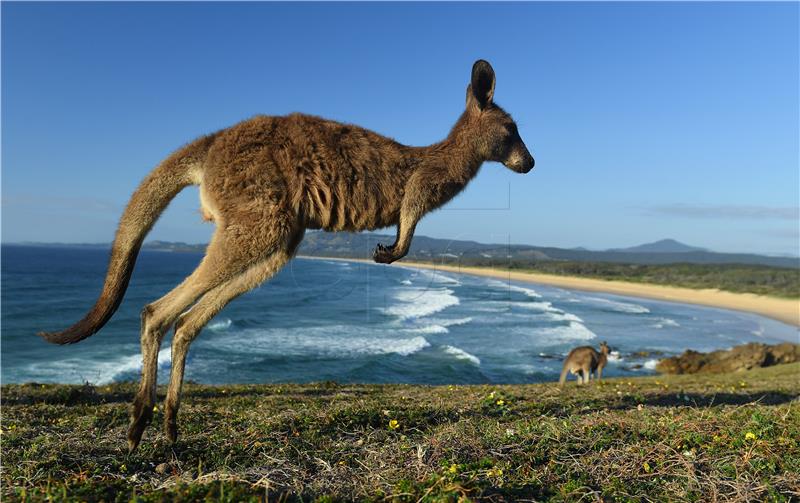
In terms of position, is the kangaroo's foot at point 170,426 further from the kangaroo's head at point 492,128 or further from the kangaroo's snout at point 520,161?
the kangaroo's snout at point 520,161

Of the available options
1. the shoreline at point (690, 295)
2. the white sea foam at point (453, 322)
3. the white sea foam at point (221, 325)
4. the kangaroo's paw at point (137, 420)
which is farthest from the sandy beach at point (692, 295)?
the kangaroo's paw at point (137, 420)

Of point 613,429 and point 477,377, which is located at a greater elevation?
point 613,429

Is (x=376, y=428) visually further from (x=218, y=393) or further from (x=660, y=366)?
(x=660, y=366)

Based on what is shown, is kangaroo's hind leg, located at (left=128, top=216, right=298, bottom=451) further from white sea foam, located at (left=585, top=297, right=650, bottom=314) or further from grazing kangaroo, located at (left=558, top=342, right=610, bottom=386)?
white sea foam, located at (left=585, top=297, right=650, bottom=314)

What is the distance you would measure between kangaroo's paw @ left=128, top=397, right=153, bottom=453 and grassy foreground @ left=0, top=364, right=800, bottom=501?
101 mm

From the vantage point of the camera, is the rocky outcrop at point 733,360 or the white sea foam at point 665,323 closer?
the rocky outcrop at point 733,360

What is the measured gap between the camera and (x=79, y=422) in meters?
6.30

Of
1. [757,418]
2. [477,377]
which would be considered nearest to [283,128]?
[757,418]

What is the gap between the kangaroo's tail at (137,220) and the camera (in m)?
4.75

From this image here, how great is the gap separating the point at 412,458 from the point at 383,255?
1.80 meters

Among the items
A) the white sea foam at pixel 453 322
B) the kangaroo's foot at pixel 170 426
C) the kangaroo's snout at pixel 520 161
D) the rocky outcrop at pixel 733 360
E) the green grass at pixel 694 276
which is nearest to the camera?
the kangaroo's foot at pixel 170 426

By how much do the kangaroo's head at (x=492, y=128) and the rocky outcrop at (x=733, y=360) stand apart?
79.7 ft

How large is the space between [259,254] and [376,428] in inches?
89.2

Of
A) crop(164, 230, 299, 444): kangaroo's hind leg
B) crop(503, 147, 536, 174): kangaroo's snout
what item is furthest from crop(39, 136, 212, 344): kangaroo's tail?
crop(503, 147, 536, 174): kangaroo's snout
